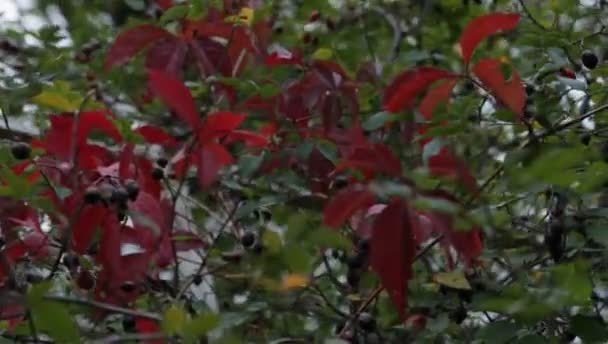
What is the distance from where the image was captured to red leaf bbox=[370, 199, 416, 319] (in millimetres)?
985

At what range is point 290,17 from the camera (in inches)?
104

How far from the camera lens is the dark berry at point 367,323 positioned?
1.20 metres

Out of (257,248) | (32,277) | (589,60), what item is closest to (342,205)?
(257,248)

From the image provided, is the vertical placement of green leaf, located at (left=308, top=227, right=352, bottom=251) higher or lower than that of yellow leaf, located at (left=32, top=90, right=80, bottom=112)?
lower

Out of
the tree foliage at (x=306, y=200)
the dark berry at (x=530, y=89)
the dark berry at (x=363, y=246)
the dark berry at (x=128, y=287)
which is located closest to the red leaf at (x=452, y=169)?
the tree foliage at (x=306, y=200)

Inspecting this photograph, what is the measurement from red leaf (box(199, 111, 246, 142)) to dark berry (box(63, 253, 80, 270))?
0.85ft

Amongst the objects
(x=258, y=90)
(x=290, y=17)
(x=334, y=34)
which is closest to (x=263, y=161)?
(x=258, y=90)

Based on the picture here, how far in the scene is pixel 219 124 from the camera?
111 cm

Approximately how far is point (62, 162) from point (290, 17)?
1453mm

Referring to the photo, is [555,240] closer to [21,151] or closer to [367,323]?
[367,323]

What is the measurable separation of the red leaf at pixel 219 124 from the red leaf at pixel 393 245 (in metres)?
0.21

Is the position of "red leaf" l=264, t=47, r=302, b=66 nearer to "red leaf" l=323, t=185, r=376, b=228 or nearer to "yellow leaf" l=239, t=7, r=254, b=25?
"yellow leaf" l=239, t=7, r=254, b=25

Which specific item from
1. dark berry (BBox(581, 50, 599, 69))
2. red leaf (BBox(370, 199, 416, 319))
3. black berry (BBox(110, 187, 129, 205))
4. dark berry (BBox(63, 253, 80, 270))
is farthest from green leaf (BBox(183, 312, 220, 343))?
dark berry (BBox(581, 50, 599, 69))

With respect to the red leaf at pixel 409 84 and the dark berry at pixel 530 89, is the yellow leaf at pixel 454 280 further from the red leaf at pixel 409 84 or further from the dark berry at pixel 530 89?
the dark berry at pixel 530 89
